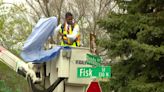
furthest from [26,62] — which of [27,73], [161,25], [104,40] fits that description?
[161,25]

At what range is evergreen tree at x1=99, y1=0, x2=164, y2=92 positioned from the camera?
33.7 feet

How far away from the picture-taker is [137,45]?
10203 millimetres

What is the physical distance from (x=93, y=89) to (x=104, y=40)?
14.0ft

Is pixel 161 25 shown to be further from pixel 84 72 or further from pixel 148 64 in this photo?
pixel 84 72

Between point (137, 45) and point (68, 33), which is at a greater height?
point (68, 33)

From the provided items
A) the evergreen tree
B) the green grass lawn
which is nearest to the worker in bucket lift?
the evergreen tree

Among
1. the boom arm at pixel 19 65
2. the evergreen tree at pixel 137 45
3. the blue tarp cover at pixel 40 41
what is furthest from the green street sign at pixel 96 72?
the evergreen tree at pixel 137 45

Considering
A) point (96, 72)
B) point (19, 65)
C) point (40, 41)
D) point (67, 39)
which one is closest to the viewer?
point (96, 72)

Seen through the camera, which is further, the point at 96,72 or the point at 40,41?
the point at 40,41

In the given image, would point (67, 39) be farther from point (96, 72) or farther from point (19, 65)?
point (96, 72)

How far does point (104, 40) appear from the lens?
11.4 meters

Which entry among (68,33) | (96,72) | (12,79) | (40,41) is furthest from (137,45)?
(12,79)

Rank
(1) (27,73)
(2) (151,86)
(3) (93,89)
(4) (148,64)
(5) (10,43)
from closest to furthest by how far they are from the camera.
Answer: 1. (3) (93,89)
2. (1) (27,73)
3. (2) (151,86)
4. (4) (148,64)
5. (5) (10,43)

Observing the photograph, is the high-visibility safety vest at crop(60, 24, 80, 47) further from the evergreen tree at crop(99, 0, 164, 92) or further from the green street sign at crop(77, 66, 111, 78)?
the evergreen tree at crop(99, 0, 164, 92)
